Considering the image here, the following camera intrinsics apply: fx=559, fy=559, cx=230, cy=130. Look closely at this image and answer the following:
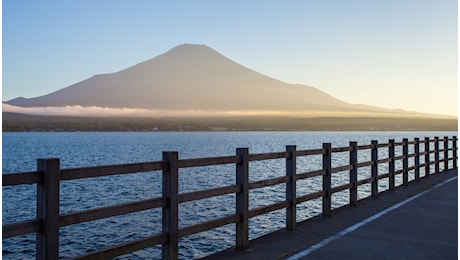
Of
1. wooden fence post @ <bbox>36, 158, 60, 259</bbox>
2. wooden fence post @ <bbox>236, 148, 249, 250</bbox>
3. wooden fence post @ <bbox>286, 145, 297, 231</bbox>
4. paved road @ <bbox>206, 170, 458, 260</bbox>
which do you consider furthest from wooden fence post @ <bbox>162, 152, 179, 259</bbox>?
wooden fence post @ <bbox>286, 145, 297, 231</bbox>

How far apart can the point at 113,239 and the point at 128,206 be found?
11.7 m

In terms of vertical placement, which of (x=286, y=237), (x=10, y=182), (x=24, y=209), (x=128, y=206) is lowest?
(x=24, y=209)

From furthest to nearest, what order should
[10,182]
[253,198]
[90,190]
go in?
[90,190]
[253,198]
[10,182]

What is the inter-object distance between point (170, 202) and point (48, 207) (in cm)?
161

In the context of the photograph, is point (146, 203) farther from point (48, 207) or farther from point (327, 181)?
point (327, 181)

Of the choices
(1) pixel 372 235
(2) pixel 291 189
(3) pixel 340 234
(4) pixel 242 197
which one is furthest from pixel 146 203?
(1) pixel 372 235

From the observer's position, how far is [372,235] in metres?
8.12

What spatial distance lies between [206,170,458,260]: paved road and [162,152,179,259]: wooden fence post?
80 cm

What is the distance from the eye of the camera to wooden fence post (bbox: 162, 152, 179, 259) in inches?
240

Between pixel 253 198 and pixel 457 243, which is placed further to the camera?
pixel 253 198

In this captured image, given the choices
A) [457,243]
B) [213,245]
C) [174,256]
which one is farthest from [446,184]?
[174,256]

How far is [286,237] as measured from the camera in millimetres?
8070

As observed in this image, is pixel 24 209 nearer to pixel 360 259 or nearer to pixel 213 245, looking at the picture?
pixel 213 245

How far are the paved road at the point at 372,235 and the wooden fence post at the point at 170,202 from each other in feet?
2.62
